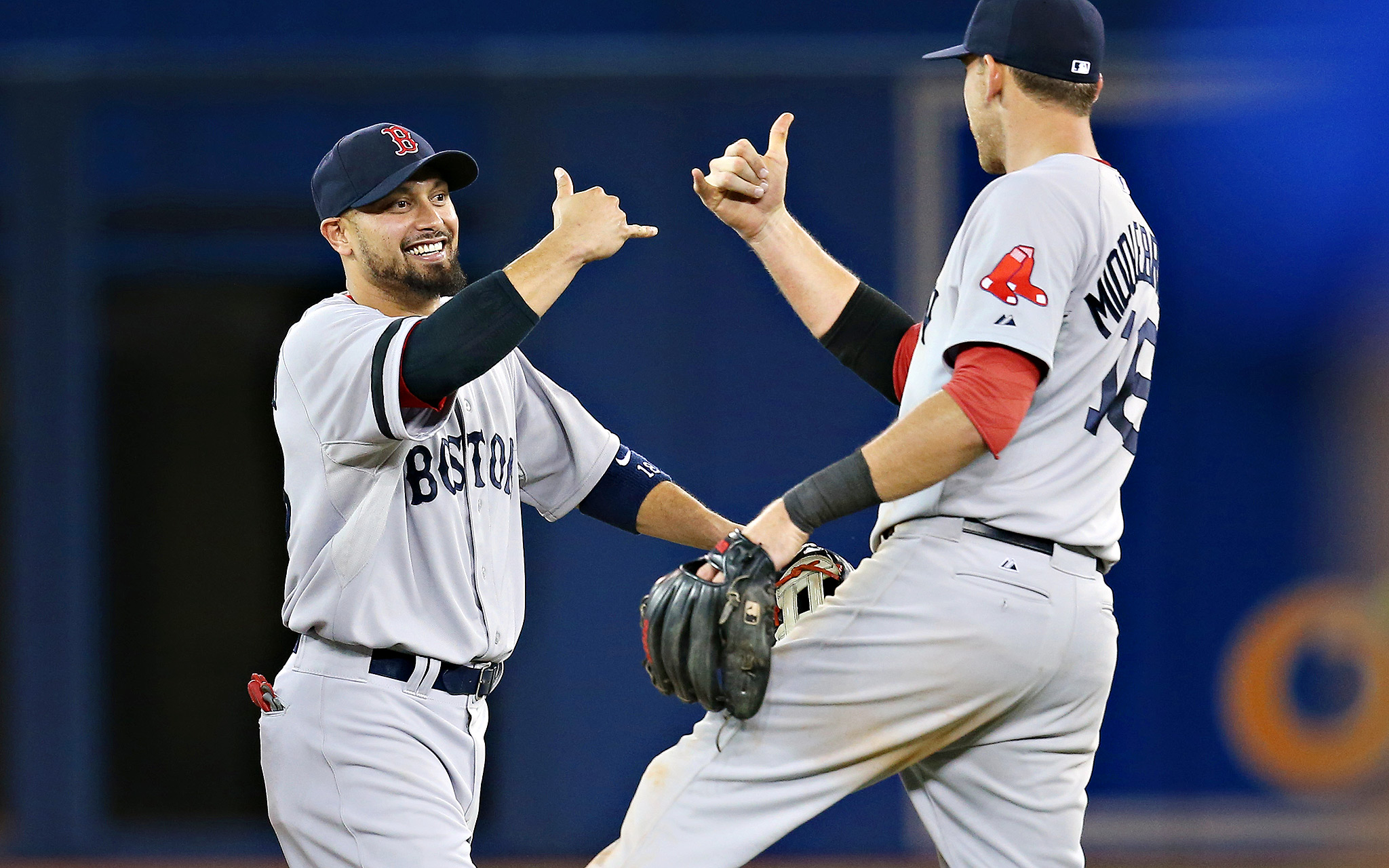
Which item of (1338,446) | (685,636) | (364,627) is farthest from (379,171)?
(1338,446)

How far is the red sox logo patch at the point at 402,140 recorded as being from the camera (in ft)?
10.0

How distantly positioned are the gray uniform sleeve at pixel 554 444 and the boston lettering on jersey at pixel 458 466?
16 cm

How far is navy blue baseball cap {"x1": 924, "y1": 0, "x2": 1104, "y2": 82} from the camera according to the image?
→ 2633 millimetres

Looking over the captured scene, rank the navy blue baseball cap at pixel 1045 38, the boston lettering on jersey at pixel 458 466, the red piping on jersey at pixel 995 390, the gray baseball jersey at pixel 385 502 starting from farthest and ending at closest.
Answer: the boston lettering on jersey at pixel 458 466, the gray baseball jersey at pixel 385 502, the navy blue baseball cap at pixel 1045 38, the red piping on jersey at pixel 995 390

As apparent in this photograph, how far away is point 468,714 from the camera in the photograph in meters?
2.93

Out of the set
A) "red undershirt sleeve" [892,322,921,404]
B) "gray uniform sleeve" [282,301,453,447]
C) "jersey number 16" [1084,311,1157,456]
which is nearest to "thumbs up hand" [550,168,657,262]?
"gray uniform sleeve" [282,301,453,447]

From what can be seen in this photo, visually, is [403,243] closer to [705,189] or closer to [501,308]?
[501,308]

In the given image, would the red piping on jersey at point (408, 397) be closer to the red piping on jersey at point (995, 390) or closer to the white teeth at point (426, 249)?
the white teeth at point (426, 249)

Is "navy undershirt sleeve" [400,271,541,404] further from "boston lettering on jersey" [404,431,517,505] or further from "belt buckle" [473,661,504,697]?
"belt buckle" [473,661,504,697]

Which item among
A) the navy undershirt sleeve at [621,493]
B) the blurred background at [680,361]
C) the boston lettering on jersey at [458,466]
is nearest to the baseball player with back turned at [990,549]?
the boston lettering on jersey at [458,466]

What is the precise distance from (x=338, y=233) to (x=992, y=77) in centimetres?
136

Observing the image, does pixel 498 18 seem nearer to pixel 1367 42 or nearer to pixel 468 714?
pixel 1367 42

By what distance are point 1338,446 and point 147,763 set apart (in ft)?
16.9

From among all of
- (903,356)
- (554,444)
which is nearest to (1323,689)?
(903,356)
